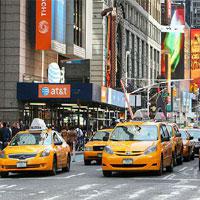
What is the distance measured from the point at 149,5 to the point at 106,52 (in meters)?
39.1

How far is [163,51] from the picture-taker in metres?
147

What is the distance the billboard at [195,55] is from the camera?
19027 centimetres

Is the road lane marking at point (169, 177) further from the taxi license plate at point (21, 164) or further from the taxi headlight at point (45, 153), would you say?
the taxi license plate at point (21, 164)

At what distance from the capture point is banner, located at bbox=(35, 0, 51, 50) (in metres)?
53.6

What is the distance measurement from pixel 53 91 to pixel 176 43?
11345 centimetres

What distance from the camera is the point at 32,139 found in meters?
24.4

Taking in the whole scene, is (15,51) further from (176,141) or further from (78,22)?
(176,141)

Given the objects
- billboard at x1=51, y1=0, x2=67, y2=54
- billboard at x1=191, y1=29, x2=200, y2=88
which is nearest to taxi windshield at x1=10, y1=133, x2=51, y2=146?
billboard at x1=51, y1=0, x2=67, y2=54

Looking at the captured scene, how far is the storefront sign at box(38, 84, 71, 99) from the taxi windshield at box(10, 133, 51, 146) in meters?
28.4

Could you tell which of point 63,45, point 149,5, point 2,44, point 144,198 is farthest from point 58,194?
point 149,5

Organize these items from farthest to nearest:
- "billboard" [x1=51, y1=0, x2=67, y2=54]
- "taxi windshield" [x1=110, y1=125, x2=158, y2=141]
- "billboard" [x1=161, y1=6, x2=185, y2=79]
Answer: "billboard" [x1=161, y1=6, x2=185, y2=79] < "billboard" [x1=51, y1=0, x2=67, y2=54] < "taxi windshield" [x1=110, y1=125, x2=158, y2=141]

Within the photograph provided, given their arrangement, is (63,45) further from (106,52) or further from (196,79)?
(196,79)

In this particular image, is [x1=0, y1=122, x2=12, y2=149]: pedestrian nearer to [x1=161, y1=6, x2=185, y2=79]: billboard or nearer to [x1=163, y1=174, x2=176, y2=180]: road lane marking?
[x1=163, y1=174, x2=176, y2=180]: road lane marking

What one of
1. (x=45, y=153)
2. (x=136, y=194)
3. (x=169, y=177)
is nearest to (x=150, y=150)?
(x=169, y=177)
